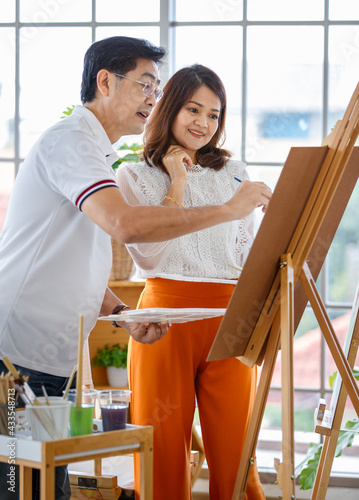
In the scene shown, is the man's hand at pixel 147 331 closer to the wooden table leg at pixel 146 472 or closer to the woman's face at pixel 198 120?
the wooden table leg at pixel 146 472

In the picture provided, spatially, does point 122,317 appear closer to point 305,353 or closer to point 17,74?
point 305,353

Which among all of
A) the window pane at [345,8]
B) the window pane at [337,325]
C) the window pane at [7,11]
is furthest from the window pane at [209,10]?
the window pane at [337,325]

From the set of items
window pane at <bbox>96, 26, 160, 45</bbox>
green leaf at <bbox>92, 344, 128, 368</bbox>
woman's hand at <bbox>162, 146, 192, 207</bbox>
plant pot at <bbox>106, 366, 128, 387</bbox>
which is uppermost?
window pane at <bbox>96, 26, 160, 45</bbox>

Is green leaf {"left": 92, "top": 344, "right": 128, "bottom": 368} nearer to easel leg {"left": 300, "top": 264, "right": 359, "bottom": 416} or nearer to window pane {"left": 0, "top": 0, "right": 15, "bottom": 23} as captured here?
easel leg {"left": 300, "top": 264, "right": 359, "bottom": 416}

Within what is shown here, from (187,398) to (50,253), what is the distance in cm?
72

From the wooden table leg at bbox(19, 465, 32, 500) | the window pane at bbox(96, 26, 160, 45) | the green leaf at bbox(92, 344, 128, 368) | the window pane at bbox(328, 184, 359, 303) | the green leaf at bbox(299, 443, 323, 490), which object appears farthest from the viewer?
the window pane at bbox(96, 26, 160, 45)

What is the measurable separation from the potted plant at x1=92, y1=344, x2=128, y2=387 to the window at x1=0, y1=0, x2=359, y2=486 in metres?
0.81

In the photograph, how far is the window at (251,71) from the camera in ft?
10.2

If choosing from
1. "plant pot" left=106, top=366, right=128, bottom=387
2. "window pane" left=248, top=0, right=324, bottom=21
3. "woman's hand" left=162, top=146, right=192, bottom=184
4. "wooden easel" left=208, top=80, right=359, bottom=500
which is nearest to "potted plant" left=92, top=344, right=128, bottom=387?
"plant pot" left=106, top=366, right=128, bottom=387

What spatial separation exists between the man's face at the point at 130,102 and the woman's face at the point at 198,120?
0.34 meters

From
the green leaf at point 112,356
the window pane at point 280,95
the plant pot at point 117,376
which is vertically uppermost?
the window pane at point 280,95

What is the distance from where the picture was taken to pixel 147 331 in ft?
5.78

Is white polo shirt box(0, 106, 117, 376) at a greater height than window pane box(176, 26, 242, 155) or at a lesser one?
lesser

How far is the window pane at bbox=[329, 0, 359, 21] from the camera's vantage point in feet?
10.2
